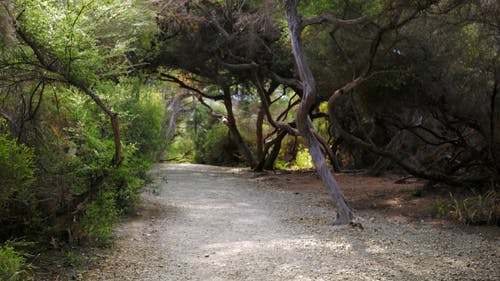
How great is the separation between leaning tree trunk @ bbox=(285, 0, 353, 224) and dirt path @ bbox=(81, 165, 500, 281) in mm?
404

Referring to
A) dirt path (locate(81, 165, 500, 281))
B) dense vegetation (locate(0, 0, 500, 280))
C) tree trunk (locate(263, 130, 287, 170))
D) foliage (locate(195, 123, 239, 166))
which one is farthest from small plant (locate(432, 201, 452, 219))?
foliage (locate(195, 123, 239, 166))

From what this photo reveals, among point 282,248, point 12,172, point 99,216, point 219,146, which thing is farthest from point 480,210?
point 219,146

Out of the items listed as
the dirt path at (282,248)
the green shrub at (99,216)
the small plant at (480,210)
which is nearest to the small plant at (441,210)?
the small plant at (480,210)

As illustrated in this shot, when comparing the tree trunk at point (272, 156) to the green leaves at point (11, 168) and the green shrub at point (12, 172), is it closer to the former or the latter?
the green shrub at point (12, 172)

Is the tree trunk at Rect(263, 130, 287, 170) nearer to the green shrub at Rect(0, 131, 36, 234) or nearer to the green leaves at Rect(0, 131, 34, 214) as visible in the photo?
the green shrub at Rect(0, 131, 36, 234)

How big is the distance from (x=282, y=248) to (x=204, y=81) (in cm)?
1235

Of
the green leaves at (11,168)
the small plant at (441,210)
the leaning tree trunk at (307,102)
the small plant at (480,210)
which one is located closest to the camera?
the green leaves at (11,168)

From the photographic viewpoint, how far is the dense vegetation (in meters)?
4.80

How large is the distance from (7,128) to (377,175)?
12368mm

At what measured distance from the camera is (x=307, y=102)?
825 centimetres

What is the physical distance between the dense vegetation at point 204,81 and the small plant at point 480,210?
3cm

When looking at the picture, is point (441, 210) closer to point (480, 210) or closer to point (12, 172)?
point (480, 210)

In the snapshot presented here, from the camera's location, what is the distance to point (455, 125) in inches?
422

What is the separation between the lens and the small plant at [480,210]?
309 inches
